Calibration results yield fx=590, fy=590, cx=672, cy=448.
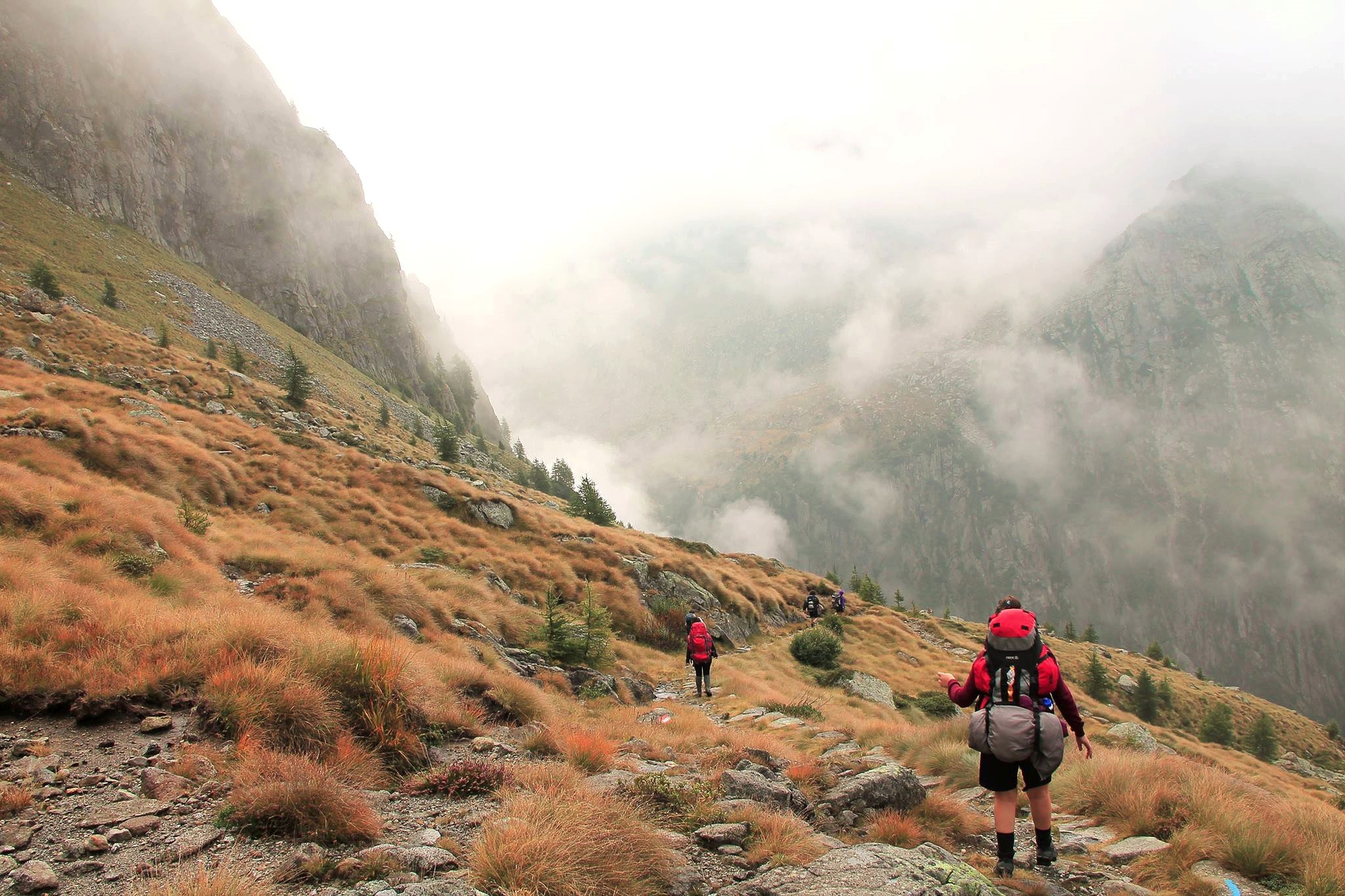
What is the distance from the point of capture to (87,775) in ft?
A: 17.5

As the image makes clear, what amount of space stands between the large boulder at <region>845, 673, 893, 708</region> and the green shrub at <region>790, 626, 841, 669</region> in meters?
2.04

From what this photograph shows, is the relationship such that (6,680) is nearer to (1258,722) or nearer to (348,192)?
(1258,722)

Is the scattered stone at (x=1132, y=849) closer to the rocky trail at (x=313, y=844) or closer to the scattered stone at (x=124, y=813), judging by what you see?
the rocky trail at (x=313, y=844)

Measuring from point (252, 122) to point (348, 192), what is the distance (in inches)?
990

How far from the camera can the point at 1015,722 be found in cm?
614

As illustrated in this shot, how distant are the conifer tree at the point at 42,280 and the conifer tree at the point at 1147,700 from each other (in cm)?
11051

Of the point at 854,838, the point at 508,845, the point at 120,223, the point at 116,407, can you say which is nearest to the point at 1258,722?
the point at 854,838

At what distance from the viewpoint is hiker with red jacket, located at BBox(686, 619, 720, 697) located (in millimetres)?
17219

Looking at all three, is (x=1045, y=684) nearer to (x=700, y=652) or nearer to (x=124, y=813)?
(x=124, y=813)

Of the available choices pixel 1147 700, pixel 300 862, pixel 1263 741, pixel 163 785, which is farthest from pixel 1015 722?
pixel 1263 741

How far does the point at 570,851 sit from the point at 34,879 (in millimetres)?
3510

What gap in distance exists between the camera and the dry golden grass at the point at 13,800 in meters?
4.60

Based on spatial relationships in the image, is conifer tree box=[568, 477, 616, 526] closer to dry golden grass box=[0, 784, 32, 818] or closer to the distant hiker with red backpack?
the distant hiker with red backpack

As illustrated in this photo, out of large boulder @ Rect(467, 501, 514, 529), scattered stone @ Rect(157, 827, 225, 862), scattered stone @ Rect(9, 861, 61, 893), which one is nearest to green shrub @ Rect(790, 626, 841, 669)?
large boulder @ Rect(467, 501, 514, 529)
